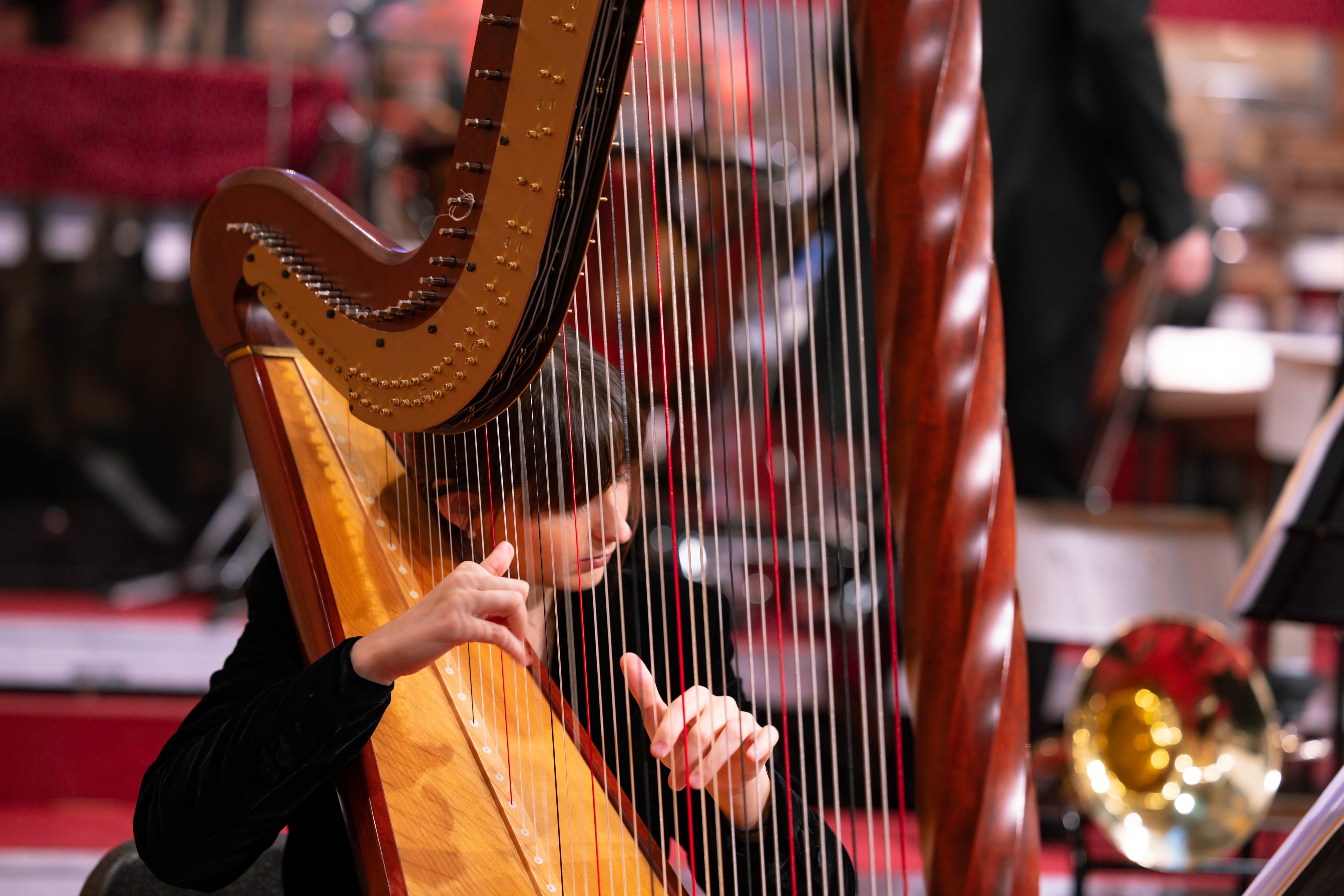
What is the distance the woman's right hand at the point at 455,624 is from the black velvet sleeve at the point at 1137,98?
6.49ft

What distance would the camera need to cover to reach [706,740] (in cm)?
75

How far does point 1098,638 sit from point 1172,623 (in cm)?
37

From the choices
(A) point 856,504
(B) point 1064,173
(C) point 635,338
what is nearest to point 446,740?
(C) point 635,338

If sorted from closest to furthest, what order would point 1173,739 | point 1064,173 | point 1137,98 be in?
point 1173,739, point 1137,98, point 1064,173

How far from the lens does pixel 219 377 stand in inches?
142

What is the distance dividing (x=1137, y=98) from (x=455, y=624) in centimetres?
205

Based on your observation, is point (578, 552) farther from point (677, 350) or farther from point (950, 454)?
point (950, 454)

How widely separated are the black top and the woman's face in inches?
1.3

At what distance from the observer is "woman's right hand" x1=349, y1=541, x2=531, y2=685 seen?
797mm

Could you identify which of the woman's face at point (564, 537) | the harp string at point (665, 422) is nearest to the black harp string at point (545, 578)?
the woman's face at point (564, 537)

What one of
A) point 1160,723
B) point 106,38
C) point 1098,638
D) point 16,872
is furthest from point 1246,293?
point 16,872

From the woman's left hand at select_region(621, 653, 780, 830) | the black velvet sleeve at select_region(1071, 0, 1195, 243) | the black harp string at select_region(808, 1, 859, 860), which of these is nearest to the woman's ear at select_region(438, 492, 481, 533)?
the woman's left hand at select_region(621, 653, 780, 830)

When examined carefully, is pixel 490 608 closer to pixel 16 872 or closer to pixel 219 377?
pixel 16 872

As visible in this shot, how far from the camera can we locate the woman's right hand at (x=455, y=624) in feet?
2.61
